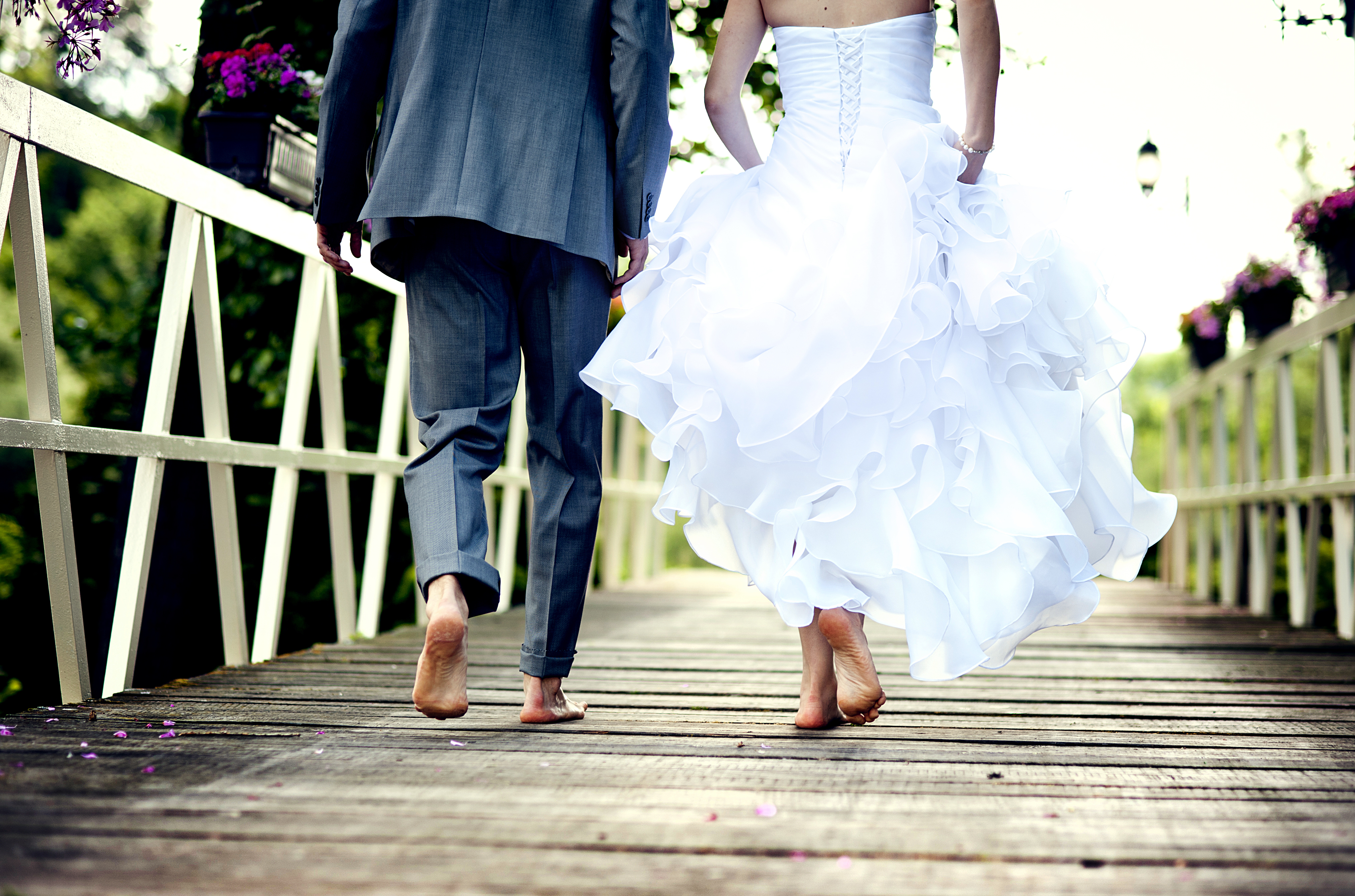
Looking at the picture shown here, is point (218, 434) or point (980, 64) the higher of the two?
point (980, 64)

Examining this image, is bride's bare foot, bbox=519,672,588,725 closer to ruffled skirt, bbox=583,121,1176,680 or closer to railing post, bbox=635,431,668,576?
ruffled skirt, bbox=583,121,1176,680

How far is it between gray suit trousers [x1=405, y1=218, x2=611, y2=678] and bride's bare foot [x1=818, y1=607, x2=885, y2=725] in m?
0.44

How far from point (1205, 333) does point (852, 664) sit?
5244mm

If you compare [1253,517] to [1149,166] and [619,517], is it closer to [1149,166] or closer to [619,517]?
[619,517]

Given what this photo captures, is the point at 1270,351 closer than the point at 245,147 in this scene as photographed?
No

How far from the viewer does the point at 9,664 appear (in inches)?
268

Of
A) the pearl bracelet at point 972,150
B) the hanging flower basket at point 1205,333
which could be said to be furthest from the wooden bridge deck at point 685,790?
the hanging flower basket at point 1205,333

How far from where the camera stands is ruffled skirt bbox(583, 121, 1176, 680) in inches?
72.6

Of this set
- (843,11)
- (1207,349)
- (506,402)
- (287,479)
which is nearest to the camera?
(506,402)

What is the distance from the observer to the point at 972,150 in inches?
82.4

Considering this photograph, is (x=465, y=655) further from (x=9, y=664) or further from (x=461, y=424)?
(x=9, y=664)

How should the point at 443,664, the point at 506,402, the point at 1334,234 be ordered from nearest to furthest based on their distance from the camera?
the point at 443,664 → the point at 506,402 → the point at 1334,234

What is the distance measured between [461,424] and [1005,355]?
0.93 metres

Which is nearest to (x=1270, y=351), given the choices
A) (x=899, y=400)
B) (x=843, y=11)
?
(x=843, y=11)
